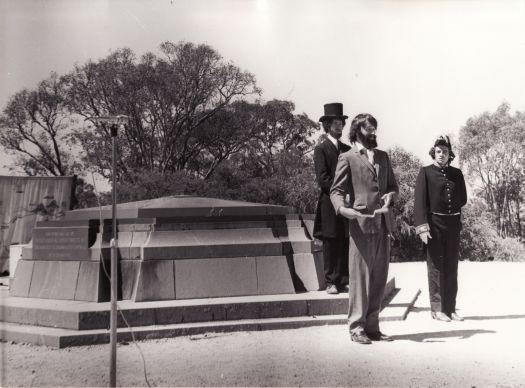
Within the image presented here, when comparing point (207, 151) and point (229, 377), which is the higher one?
point (207, 151)

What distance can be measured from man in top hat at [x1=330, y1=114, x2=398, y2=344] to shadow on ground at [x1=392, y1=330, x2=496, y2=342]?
286 millimetres

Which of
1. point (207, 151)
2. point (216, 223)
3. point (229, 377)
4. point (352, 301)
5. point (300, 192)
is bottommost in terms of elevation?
point (229, 377)

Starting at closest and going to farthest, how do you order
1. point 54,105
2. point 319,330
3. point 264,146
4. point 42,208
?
point 319,330 < point 42,208 < point 54,105 < point 264,146

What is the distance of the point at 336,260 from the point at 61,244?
3.33m

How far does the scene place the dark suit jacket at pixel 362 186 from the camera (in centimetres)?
499

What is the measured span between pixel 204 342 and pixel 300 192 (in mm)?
15345

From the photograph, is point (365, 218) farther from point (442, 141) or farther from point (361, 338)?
point (442, 141)

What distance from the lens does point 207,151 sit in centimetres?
2370

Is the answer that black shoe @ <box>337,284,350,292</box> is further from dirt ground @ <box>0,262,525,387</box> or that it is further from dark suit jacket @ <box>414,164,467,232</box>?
dark suit jacket @ <box>414,164,467,232</box>

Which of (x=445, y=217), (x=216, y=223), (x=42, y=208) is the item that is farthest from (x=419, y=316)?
(x=42, y=208)

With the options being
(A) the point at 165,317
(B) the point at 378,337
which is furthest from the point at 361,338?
(A) the point at 165,317

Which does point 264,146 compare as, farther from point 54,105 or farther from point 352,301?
point 352,301

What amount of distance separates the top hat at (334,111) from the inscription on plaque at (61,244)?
314cm

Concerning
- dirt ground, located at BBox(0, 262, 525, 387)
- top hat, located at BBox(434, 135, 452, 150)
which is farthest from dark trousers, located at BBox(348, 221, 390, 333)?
top hat, located at BBox(434, 135, 452, 150)
